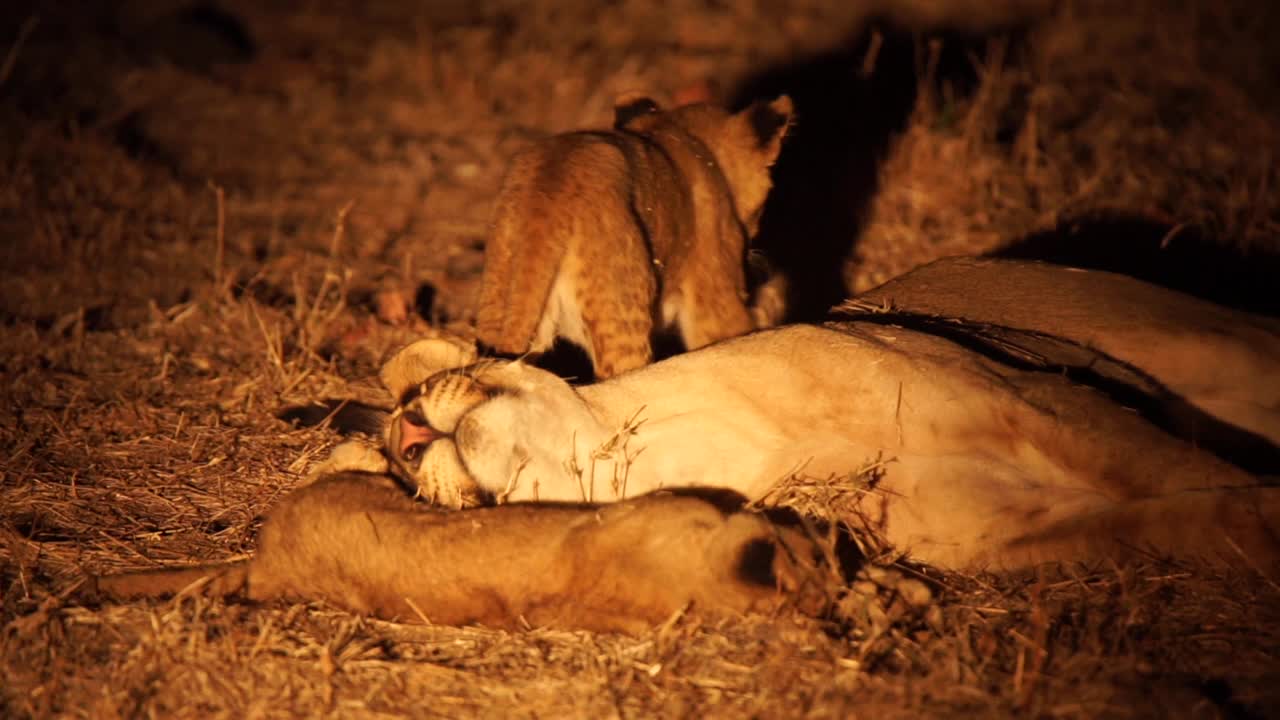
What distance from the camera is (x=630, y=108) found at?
5.08 m

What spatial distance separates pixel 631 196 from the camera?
4055 mm

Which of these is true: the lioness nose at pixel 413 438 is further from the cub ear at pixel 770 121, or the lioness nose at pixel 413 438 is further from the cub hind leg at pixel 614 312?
the cub ear at pixel 770 121

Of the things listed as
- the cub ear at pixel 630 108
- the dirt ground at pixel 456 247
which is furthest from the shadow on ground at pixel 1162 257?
the cub ear at pixel 630 108

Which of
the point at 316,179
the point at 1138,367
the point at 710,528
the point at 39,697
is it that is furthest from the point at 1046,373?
the point at 316,179

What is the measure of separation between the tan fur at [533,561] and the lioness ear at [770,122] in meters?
2.31

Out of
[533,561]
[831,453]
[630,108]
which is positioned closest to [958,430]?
[831,453]

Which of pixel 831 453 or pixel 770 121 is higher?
pixel 770 121

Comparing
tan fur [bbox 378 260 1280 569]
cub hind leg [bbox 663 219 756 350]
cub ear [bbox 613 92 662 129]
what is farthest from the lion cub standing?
tan fur [bbox 378 260 1280 569]

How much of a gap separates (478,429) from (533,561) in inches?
20.2

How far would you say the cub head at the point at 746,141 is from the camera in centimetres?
473

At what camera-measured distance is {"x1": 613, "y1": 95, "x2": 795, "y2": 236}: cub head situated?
15.5 feet

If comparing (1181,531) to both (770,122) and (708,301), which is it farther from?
(770,122)

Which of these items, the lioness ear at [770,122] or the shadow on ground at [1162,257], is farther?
the shadow on ground at [1162,257]

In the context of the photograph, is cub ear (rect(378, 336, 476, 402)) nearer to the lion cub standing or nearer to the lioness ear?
the lion cub standing
